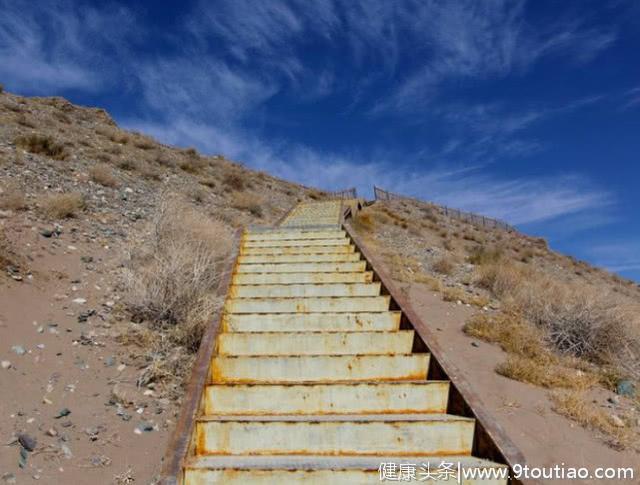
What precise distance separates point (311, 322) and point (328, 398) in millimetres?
1388

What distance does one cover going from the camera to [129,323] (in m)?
5.04

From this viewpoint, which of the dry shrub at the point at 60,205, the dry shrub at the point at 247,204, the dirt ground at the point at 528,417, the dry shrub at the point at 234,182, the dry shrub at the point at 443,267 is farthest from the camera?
the dry shrub at the point at 234,182

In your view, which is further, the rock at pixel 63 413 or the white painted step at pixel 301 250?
the white painted step at pixel 301 250

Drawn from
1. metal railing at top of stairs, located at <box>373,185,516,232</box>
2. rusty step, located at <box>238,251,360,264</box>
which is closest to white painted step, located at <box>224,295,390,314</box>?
rusty step, located at <box>238,251,360,264</box>

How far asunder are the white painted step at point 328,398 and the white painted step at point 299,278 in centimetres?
259

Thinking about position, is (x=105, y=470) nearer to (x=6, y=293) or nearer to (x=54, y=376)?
(x=54, y=376)

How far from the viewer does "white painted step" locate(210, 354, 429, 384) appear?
3877 mm

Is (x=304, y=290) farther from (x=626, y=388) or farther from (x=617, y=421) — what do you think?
(x=626, y=388)

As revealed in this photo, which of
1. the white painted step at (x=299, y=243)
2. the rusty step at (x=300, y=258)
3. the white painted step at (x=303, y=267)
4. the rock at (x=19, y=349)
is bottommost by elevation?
the rock at (x=19, y=349)

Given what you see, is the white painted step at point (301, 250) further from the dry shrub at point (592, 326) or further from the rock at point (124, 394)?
the rock at point (124, 394)

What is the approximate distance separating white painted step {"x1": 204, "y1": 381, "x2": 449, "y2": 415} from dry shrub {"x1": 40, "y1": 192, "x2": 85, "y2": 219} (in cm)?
516

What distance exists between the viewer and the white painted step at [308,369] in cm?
388

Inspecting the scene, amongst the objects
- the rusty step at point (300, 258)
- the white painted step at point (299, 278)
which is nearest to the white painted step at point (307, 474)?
the white painted step at point (299, 278)

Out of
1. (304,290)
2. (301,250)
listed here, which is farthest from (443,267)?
(304,290)
